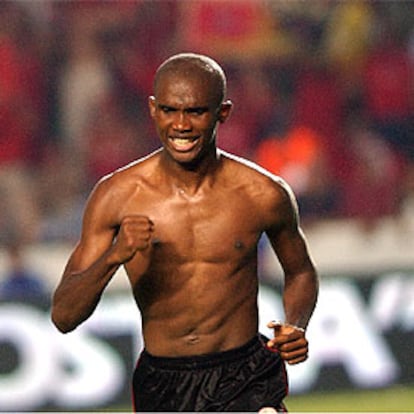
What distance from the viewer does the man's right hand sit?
480 cm

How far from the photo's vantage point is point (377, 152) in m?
10.6

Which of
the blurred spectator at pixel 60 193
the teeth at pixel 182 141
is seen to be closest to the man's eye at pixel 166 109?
the teeth at pixel 182 141

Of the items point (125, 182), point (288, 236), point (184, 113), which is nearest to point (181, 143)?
point (184, 113)

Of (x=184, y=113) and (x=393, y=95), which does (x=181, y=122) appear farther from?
(x=393, y=95)

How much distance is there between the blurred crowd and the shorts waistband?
454 cm

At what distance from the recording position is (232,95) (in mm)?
10586

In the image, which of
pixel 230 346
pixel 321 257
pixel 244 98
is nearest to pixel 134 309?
pixel 321 257

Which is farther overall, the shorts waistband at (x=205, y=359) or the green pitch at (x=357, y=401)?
the green pitch at (x=357, y=401)

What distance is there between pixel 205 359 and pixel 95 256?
1.95ft

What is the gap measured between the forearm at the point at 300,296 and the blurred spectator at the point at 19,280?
12.7 ft

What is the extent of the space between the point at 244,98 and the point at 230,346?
5.32 meters

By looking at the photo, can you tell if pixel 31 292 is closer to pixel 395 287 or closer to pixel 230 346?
pixel 395 287

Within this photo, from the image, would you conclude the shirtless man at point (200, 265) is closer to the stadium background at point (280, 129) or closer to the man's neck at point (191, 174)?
the man's neck at point (191, 174)

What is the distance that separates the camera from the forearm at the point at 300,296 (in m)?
5.50
